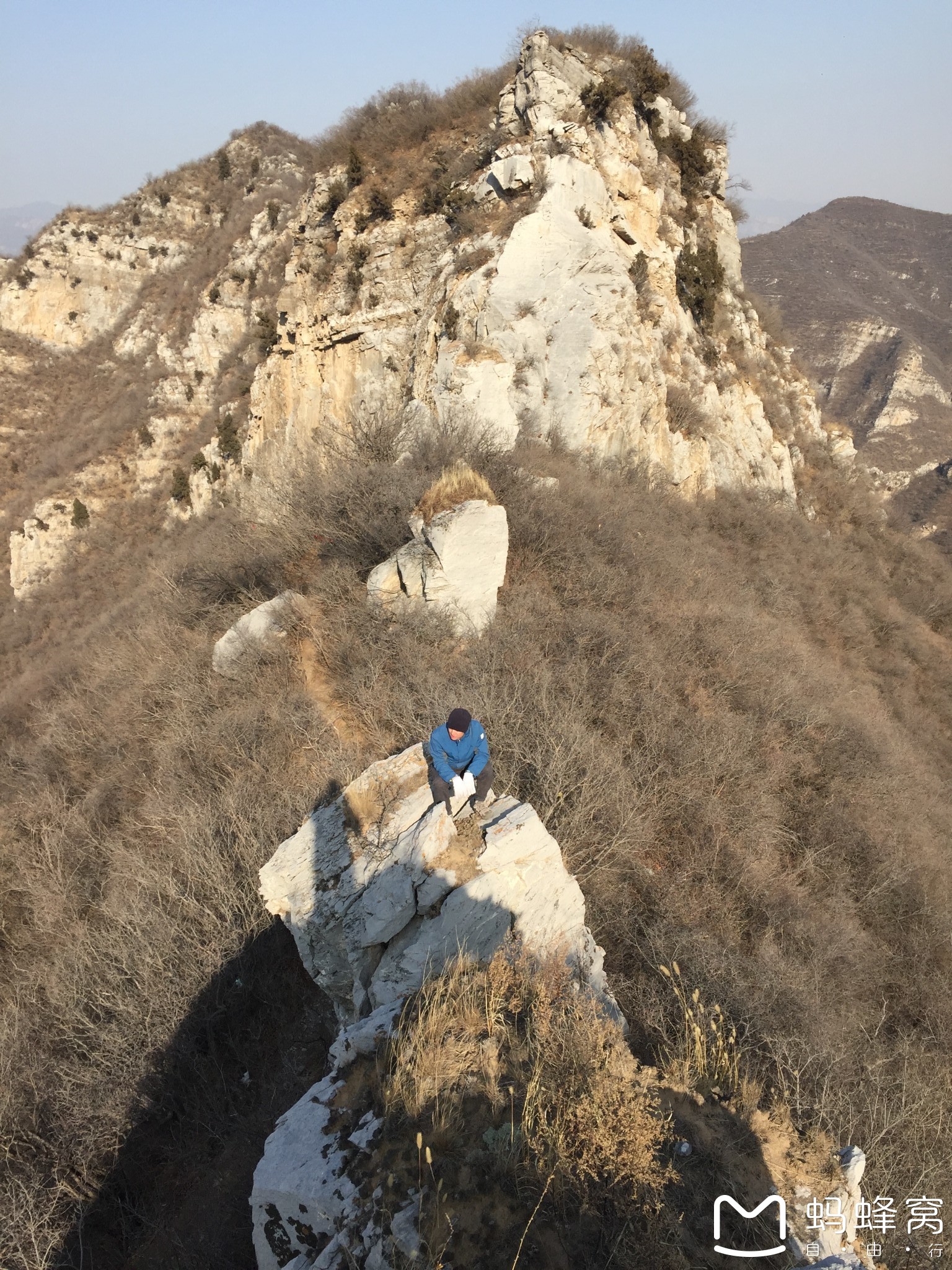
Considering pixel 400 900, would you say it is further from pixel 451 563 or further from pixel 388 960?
pixel 451 563

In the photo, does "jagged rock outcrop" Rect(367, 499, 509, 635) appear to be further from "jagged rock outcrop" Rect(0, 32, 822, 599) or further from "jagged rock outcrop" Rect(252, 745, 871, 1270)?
"jagged rock outcrop" Rect(0, 32, 822, 599)

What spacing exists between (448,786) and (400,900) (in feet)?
2.75

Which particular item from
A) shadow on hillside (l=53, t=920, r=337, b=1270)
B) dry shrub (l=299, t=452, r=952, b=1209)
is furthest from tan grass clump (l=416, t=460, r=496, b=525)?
shadow on hillside (l=53, t=920, r=337, b=1270)

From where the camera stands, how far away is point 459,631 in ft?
26.5

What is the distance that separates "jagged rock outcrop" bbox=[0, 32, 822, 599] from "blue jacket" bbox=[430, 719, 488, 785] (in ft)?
27.9

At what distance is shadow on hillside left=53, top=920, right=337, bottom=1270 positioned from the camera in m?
3.42

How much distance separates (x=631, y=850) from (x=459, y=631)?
3.60m

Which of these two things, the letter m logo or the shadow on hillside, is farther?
the shadow on hillside

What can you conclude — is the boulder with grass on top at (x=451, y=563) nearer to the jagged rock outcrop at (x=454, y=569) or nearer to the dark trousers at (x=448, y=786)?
the jagged rock outcrop at (x=454, y=569)

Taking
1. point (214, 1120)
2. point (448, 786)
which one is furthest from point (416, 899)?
point (214, 1120)

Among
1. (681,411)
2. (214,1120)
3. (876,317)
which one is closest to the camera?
(214,1120)

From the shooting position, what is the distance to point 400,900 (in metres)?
4.02

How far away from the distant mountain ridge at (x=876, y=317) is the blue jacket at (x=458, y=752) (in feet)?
151

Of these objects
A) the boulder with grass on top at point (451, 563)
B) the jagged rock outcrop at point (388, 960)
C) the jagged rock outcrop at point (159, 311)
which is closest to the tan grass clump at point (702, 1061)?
the jagged rock outcrop at point (388, 960)
